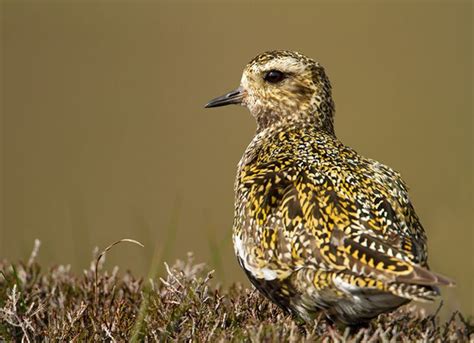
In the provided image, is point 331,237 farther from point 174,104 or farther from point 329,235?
point 174,104

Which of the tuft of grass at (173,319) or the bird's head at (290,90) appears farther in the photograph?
the bird's head at (290,90)

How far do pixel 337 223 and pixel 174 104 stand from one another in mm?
22526

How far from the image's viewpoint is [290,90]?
7473 millimetres

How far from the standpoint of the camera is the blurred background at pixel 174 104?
66.0 ft

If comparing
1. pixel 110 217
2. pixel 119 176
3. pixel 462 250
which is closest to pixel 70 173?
pixel 119 176

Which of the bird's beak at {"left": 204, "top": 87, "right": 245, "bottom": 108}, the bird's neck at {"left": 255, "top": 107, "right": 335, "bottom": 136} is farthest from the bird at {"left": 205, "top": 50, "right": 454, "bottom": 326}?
the bird's beak at {"left": 204, "top": 87, "right": 245, "bottom": 108}

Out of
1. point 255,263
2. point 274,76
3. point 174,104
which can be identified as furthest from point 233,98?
point 174,104

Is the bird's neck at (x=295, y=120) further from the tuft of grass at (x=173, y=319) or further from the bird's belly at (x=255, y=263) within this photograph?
the bird's belly at (x=255, y=263)

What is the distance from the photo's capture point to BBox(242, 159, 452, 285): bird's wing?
5.31 meters

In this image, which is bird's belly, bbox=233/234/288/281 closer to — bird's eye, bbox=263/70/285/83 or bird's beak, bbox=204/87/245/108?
bird's eye, bbox=263/70/285/83

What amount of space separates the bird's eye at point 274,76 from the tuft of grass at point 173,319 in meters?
1.62

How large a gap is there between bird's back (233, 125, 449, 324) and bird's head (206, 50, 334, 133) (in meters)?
1.06

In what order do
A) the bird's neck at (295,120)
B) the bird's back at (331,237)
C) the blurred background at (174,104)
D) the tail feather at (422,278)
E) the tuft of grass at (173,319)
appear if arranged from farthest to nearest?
the blurred background at (174,104) < the bird's neck at (295,120) < the tuft of grass at (173,319) < the bird's back at (331,237) < the tail feather at (422,278)

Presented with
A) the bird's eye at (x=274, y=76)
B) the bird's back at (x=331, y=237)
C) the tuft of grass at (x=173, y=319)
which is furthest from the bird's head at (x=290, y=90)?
the tuft of grass at (x=173, y=319)
